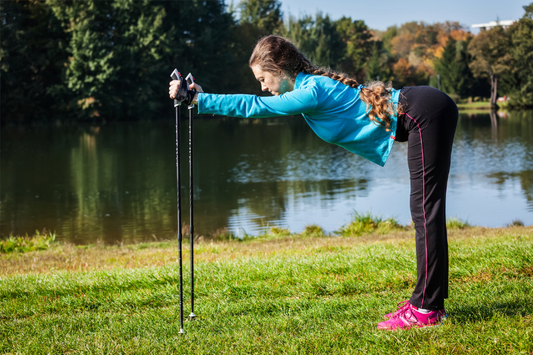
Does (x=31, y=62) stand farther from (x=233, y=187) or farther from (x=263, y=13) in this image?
(x=263, y=13)

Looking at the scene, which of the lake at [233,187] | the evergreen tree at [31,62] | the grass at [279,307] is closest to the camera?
the grass at [279,307]

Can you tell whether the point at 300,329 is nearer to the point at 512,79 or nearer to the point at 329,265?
the point at 329,265

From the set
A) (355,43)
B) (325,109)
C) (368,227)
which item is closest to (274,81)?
(325,109)

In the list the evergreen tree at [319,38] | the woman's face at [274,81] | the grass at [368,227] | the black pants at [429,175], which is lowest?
the grass at [368,227]

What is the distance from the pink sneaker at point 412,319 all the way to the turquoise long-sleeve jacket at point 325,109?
1.09 meters

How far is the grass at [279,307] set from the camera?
338cm

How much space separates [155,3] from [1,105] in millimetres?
19135

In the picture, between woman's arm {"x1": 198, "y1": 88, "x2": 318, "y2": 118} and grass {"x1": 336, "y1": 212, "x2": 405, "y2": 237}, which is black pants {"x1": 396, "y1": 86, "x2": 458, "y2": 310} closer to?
woman's arm {"x1": 198, "y1": 88, "x2": 318, "y2": 118}

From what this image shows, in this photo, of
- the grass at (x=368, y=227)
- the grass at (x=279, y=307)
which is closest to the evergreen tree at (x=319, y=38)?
the grass at (x=368, y=227)

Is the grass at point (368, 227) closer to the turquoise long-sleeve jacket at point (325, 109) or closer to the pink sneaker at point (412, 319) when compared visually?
the pink sneaker at point (412, 319)

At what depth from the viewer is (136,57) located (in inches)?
2115

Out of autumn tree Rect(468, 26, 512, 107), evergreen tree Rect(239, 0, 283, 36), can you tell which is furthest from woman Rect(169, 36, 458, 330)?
evergreen tree Rect(239, 0, 283, 36)

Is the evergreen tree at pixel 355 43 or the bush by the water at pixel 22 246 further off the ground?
the evergreen tree at pixel 355 43

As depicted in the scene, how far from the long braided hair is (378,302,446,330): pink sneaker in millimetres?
1285
